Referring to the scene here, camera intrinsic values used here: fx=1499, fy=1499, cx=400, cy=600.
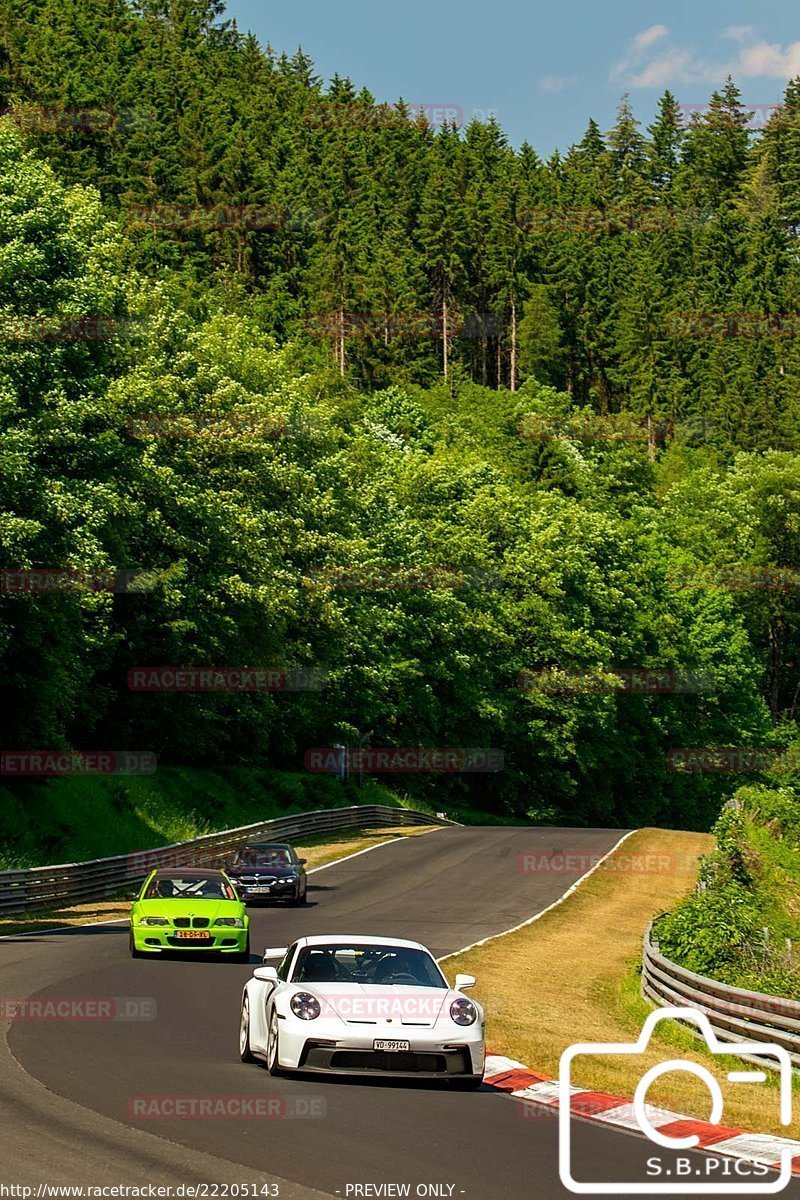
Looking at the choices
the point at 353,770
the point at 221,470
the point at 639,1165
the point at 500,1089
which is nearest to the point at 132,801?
the point at 221,470

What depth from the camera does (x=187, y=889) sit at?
82.9 ft

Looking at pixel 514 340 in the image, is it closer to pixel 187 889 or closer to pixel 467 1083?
pixel 187 889

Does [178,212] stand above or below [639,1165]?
above

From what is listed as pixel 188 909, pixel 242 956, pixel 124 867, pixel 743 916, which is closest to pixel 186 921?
pixel 188 909

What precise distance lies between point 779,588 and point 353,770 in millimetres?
43482

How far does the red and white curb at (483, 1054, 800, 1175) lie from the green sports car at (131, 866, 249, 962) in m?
10.4

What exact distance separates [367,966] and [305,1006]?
124cm

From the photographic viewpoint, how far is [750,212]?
586 feet

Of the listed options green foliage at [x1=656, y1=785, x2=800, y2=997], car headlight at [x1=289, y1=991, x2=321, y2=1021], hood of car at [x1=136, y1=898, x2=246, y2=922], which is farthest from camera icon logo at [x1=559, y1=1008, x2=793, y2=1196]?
hood of car at [x1=136, y1=898, x2=246, y2=922]

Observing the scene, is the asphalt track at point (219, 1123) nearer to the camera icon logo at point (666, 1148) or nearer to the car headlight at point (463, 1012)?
the camera icon logo at point (666, 1148)

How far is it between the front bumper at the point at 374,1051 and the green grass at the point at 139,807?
83.5 ft

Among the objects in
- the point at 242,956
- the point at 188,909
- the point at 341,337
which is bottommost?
the point at 242,956

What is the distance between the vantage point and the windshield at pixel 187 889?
82.6ft

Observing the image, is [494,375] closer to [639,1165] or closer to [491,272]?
[491,272]
